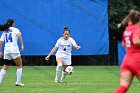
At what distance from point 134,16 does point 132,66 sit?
0.91 meters

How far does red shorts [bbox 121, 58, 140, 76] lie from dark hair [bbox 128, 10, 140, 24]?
72cm

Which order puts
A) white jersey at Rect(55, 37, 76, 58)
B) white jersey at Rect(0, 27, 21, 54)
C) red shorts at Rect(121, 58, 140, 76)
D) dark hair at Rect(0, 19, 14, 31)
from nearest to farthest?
1. red shorts at Rect(121, 58, 140, 76)
2. dark hair at Rect(0, 19, 14, 31)
3. white jersey at Rect(0, 27, 21, 54)
4. white jersey at Rect(55, 37, 76, 58)

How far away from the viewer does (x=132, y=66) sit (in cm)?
923

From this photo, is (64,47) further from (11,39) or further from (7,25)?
(7,25)

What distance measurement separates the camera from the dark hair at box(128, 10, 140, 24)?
9.25 meters

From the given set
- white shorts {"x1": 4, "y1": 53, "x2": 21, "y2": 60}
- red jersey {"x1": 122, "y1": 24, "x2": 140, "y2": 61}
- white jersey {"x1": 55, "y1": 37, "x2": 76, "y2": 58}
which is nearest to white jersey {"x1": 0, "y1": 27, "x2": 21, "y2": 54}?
white shorts {"x1": 4, "y1": 53, "x2": 21, "y2": 60}

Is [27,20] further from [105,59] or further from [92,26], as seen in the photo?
[105,59]

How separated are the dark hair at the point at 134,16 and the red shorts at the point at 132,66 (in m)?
0.72

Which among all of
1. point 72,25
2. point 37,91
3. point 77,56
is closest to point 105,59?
point 77,56

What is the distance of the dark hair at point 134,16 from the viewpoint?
9.25m

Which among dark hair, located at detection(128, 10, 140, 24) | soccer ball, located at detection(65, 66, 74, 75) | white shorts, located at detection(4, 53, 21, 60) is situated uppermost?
dark hair, located at detection(128, 10, 140, 24)

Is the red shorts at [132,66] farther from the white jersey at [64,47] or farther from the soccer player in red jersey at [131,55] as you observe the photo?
the white jersey at [64,47]

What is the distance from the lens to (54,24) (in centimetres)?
2631

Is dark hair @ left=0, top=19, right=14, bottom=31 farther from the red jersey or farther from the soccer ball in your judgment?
the red jersey
